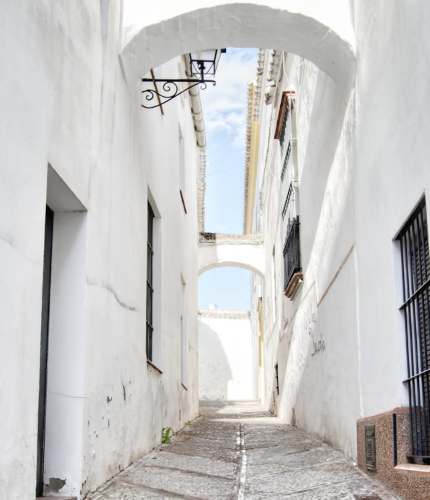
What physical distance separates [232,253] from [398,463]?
43.9 feet

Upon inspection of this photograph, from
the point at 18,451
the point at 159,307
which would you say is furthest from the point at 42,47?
the point at 159,307

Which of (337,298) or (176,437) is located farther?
(176,437)

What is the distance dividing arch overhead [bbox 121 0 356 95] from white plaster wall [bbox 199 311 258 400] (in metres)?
21.8

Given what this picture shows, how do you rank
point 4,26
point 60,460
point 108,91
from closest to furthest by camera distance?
point 4,26 < point 60,460 < point 108,91

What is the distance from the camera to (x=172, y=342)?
793cm

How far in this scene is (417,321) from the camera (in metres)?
3.42

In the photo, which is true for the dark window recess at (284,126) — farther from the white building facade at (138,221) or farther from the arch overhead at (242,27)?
the arch overhead at (242,27)

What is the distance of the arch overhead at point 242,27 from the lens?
4879mm

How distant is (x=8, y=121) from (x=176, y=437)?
5.32 meters

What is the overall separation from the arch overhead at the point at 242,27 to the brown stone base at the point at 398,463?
2.66 meters

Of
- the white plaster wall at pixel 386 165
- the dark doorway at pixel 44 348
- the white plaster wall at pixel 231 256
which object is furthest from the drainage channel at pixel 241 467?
the white plaster wall at pixel 231 256

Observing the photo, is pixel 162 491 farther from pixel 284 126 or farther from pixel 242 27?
pixel 284 126

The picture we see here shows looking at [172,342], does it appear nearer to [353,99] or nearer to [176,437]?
[176,437]

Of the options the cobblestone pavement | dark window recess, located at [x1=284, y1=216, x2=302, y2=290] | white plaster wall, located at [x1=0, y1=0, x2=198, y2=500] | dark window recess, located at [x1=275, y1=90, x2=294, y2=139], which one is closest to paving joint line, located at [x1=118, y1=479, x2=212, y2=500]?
the cobblestone pavement
